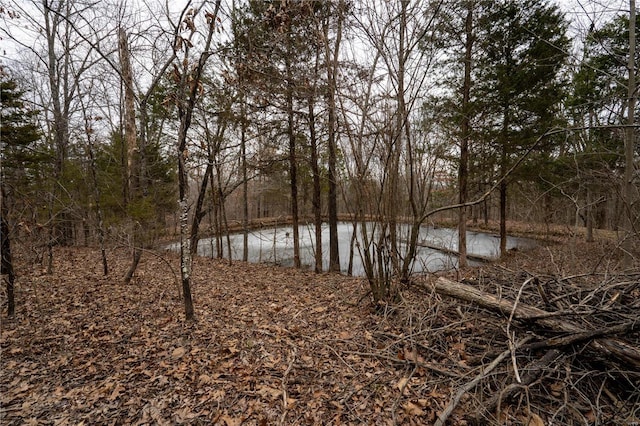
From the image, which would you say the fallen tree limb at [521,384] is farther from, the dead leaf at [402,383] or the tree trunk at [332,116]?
the tree trunk at [332,116]

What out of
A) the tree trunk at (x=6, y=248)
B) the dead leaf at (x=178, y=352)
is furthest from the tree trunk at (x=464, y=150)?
the tree trunk at (x=6, y=248)

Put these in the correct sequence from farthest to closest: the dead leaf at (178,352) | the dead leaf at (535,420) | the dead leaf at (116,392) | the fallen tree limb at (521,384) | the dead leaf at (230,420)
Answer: the dead leaf at (178,352) → the dead leaf at (116,392) → the dead leaf at (230,420) → the fallen tree limb at (521,384) → the dead leaf at (535,420)

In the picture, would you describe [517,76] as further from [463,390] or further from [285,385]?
[285,385]

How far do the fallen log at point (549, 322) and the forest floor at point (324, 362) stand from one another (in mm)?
64

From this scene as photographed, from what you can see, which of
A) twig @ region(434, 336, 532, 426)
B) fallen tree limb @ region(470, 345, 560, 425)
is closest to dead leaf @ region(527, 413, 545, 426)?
fallen tree limb @ region(470, 345, 560, 425)

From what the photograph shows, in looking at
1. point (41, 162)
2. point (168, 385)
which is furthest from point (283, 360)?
point (41, 162)

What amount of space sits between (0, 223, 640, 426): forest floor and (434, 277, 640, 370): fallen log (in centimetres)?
6

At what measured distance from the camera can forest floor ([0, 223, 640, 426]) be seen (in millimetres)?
2383

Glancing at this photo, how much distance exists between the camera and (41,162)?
10.4 metres

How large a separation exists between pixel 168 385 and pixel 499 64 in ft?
42.1

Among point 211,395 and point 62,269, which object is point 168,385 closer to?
point 211,395

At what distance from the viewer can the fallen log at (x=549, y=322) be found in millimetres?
2277

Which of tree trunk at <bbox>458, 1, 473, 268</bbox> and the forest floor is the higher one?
tree trunk at <bbox>458, 1, 473, 268</bbox>

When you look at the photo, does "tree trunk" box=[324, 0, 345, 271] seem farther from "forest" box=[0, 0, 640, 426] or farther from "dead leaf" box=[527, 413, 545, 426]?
"dead leaf" box=[527, 413, 545, 426]
